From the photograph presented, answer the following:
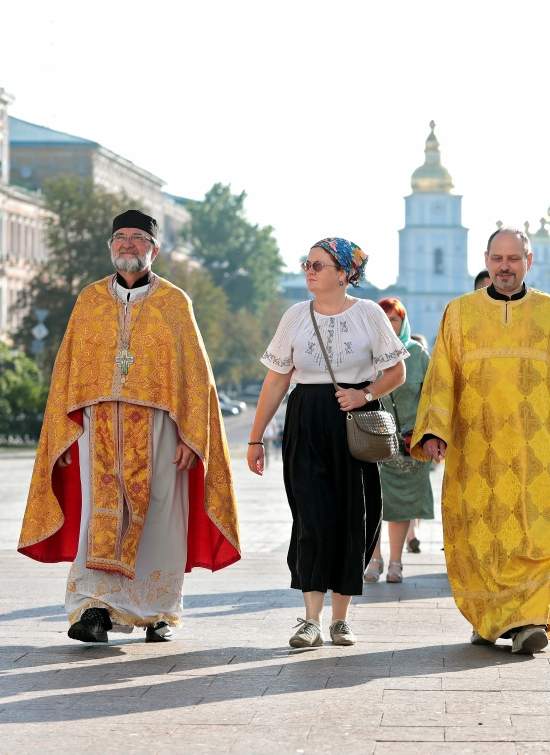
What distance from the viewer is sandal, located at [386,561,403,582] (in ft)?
44.2

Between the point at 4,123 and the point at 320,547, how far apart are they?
3647 inches

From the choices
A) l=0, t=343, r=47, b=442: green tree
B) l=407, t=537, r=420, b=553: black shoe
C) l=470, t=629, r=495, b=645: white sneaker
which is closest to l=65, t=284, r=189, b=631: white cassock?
l=470, t=629, r=495, b=645: white sneaker

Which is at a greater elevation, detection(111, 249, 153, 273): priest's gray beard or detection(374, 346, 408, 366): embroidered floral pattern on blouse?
detection(111, 249, 153, 273): priest's gray beard

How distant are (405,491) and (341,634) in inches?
173

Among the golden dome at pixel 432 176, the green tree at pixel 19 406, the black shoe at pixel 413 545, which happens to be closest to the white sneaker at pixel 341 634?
the black shoe at pixel 413 545

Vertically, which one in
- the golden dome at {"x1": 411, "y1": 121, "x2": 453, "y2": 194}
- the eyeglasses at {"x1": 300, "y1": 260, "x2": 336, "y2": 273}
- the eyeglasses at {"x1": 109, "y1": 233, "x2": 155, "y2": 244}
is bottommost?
the eyeglasses at {"x1": 300, "y1": 260, "x2": 336, "y2": 273}

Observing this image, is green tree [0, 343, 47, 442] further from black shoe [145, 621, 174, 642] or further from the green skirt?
black shoe [145, 621, 174, 642]

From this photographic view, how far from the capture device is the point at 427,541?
58.0ft

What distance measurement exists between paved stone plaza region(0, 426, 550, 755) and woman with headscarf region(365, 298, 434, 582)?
57.7 inches

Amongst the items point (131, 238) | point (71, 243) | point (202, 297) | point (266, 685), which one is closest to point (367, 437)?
point (131, 238)

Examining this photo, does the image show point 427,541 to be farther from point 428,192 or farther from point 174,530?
point 428,192

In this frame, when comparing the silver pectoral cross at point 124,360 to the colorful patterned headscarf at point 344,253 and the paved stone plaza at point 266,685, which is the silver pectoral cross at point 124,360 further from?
the paved stone plaza at point 266,685

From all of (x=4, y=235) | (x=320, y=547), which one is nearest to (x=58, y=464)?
(x=320, y=547)

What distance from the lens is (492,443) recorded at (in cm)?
998
